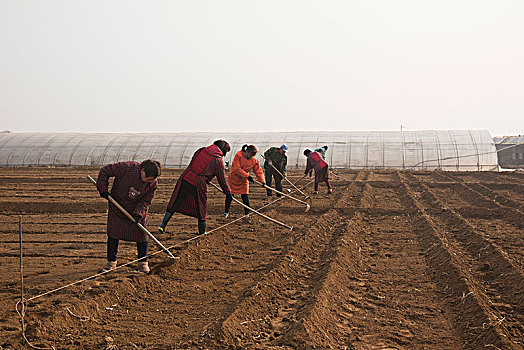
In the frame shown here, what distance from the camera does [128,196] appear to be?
5156 millimetres

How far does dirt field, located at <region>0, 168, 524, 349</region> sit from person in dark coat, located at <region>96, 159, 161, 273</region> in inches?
16.7

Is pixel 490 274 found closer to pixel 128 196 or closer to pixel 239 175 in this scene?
pixel 128 196

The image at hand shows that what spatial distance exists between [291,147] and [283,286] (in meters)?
25.5

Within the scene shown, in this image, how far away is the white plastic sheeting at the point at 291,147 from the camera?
27656 mm

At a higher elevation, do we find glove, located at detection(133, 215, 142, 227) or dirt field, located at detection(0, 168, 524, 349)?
glove, located at detection(133, 215, 142, 227)

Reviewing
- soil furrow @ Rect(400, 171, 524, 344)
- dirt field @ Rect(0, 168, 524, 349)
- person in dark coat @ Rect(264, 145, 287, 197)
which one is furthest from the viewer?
person in dark coat @ Rect(264, 145, 287, 197)

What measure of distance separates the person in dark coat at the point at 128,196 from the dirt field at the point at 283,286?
0.42 metres

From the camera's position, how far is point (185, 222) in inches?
355

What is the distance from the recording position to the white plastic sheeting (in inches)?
1089

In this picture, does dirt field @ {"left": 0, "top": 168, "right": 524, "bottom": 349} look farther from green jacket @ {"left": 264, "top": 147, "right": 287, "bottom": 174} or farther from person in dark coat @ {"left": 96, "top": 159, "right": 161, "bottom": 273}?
green jacket @ {"left": 264, "top": 147, "right": 287, "bottom": 174}

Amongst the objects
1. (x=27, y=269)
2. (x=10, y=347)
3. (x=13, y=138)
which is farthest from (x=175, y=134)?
(x=10, y=347)

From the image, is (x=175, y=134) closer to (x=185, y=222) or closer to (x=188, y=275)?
(x=185, y=222)

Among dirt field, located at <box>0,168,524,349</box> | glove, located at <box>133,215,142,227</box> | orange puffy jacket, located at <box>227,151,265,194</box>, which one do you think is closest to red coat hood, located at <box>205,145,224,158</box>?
dirt field, located at <box>0,168,524,349</box>

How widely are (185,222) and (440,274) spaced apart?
5003mm
